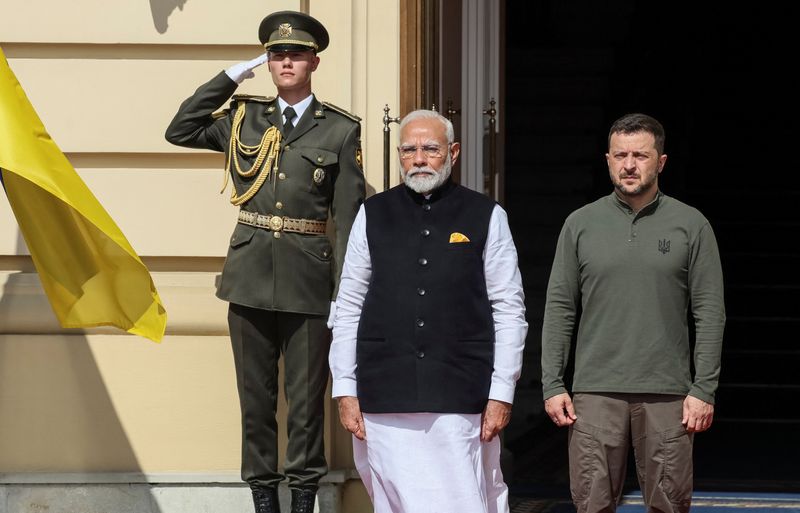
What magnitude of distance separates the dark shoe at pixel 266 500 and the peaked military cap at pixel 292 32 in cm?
162

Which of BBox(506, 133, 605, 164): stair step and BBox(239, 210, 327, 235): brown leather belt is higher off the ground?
BBox(506, 133, 605, 164): stair step

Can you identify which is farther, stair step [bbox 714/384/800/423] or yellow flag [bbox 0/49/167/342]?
stair step [bbox 714/384/800/423]

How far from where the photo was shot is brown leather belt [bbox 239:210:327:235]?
236 inches

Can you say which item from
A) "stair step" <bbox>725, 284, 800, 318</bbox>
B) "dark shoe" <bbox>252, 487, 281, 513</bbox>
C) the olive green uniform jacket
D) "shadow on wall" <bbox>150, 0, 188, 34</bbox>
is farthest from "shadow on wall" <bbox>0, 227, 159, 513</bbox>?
"stair step" <bbox>725, 284, 800, 318</bbox>

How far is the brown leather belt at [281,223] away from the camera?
599cm

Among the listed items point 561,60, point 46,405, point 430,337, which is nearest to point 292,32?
point 430,337

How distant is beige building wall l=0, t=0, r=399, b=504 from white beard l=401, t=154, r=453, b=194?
1327 mm

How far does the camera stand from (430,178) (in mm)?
5152

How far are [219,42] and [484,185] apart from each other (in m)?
1.34

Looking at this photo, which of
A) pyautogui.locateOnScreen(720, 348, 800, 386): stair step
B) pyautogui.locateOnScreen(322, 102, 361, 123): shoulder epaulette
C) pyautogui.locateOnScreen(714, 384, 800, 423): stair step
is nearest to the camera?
pyautogui.locateOnScreen(322, 102, 361, 123): shoulder epaulette

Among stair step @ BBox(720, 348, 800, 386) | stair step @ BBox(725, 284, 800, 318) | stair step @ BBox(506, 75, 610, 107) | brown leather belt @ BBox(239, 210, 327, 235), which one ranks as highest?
stair step @ BBox(506, 75, 610, 107)

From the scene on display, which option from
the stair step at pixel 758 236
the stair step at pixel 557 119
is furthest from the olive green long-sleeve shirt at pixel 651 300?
the stair step at pixel 557 119

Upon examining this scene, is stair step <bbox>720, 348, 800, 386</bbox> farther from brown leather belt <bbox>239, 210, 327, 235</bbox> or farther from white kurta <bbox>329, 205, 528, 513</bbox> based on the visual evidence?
white kurta <bbox>329, 205, 528, 513</bbox>

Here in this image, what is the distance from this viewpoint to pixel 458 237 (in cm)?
514
